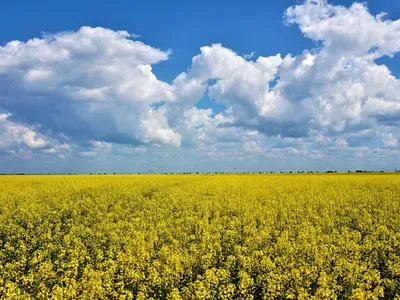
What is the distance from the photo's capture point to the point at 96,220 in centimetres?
2000

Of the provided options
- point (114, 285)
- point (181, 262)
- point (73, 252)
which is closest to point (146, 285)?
point (114, 285)

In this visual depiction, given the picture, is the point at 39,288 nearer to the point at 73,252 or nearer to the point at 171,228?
the point at 73,252

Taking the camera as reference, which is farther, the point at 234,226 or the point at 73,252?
the point at 234,226

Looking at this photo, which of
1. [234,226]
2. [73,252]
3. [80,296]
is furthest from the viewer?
[234,226]

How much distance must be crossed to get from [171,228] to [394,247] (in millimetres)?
10025

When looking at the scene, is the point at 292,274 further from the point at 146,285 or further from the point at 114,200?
the point at 114,200

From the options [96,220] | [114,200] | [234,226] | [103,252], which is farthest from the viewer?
[114,200]

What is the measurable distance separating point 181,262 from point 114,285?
2415 mm

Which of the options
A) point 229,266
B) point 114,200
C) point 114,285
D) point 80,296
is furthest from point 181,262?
point 114,200

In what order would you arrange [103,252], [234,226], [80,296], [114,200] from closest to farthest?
[80,296] → [103,252] → [234,226] → [114,200]

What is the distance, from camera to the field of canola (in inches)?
376

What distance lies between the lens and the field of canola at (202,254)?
9.55 metres

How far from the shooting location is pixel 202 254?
12750mm

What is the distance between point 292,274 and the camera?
10.1 m
